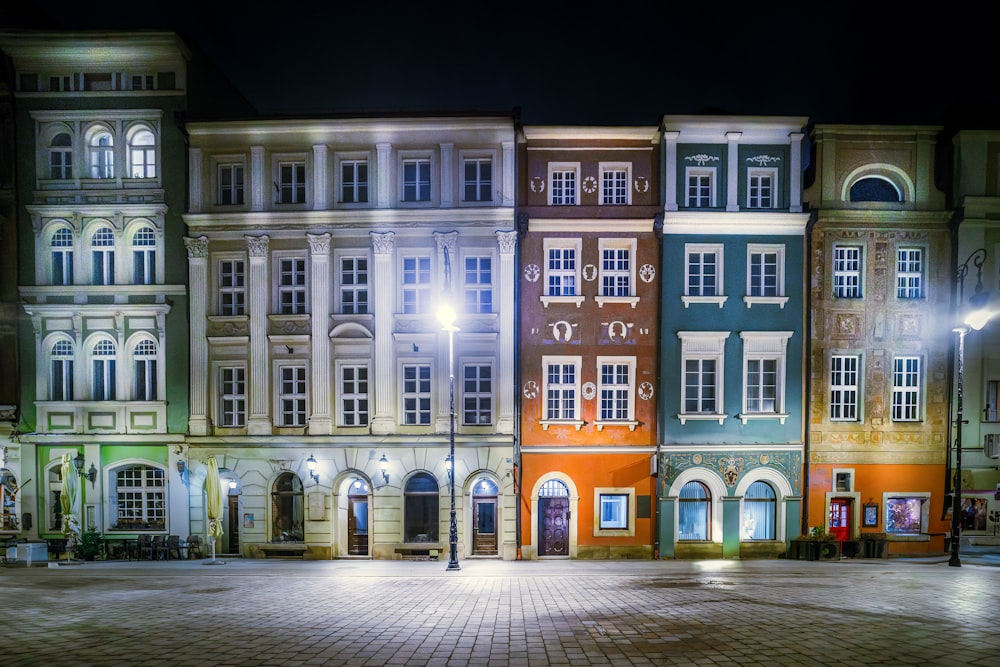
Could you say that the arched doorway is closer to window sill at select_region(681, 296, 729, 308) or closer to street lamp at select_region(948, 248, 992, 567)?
window sill at select_region(681, 296, 729, 308)

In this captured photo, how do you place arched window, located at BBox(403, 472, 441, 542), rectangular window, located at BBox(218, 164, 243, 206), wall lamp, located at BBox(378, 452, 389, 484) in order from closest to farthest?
wall lamp, located at BBox(378, 452, 389, 484) < arched window, located at BBox(403, 472, 441, 542) < rectangular window, located at BBox(218, 164, 243, 206)

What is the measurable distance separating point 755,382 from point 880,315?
19.9ft

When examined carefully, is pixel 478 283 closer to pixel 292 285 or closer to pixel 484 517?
pixel 292 285

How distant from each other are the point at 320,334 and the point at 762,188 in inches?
794

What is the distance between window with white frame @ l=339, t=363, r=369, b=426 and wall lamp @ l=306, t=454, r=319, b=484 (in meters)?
1.85

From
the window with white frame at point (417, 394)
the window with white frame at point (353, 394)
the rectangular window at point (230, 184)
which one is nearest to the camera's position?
the window with white frame at point (417, 394)

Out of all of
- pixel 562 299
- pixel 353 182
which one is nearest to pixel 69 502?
pixel 353 182

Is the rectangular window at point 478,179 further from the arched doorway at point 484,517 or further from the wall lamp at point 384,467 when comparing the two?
the arched doorway at point 484,517

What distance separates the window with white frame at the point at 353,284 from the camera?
80.6 feet

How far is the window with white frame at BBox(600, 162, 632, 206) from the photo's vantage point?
81.3 ft

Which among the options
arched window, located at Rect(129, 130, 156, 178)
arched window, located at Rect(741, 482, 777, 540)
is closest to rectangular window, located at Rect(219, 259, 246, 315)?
arched window, located at Rect(129, 130, 156, 178)

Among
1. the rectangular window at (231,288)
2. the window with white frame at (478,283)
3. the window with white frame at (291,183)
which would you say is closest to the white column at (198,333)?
the rectangular window at (231,288)

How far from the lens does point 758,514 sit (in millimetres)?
24516

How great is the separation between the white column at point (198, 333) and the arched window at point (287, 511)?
156 inches
